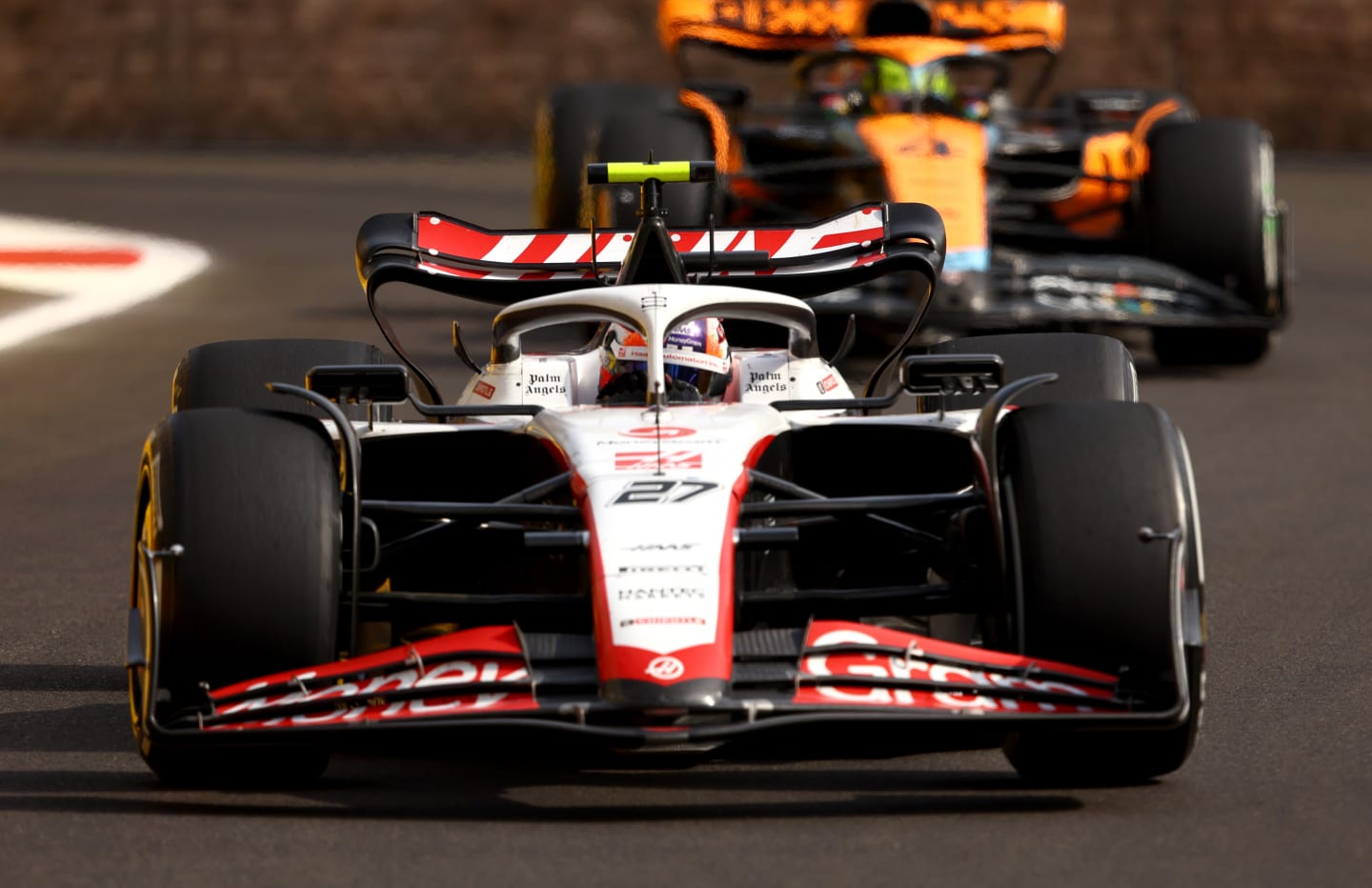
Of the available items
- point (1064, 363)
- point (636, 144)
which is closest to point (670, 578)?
point (1064, 363)

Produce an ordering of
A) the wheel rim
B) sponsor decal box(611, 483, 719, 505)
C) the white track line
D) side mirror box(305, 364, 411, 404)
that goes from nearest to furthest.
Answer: the wheel rim → sponsor decal box(611, 483, 719, 505) → side mirror box(305, 364, 411, 404) → the white track line

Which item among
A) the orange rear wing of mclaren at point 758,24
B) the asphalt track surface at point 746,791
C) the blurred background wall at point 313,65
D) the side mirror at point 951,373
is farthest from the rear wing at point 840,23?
the blurred background wall at point 313,65

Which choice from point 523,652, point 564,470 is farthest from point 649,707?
point 564,470

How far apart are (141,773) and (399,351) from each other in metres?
1.96

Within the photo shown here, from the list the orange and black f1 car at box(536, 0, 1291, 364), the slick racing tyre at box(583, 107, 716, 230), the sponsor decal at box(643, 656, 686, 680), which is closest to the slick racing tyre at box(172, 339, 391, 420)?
the sponsor decal at box(643, 656, 686, 680)

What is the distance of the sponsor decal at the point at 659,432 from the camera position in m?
6.16

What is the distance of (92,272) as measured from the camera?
752 inches

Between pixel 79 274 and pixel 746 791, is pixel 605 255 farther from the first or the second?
pixel 79 274

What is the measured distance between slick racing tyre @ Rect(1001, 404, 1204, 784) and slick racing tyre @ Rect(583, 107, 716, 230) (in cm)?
817

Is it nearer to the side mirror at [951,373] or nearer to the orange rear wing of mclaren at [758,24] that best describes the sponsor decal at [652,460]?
the side mirror at [951,373]

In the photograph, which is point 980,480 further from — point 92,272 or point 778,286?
point 92,272

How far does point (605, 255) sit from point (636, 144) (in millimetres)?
6509

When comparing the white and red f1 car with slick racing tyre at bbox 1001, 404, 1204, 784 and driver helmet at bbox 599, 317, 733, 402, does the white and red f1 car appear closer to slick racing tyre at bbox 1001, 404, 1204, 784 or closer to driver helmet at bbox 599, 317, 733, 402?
slick racing tyre at bbox 1001, 404, 1204, 784

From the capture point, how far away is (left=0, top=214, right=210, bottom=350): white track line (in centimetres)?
1656
